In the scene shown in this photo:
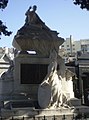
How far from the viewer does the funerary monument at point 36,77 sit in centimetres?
1488

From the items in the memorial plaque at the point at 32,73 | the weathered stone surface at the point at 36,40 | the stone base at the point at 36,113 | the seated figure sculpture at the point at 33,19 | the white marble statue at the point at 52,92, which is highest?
the seated figure sculpture at the point at 33,19

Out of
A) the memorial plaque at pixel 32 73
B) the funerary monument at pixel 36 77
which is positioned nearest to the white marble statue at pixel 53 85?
the funerary monument at pixel 36 77

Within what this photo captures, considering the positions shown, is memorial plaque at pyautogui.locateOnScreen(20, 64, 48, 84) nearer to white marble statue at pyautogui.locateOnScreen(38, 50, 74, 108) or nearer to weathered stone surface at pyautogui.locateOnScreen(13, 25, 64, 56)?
weathered stone surface at pyautogui.locateOnScreen(13, 25, 64, 56)

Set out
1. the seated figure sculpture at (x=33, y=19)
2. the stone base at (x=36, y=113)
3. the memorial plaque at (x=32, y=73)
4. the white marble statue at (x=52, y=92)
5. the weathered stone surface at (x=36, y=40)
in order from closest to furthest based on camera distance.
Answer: the stone base at (x=36, y=113), the white marble statue at (x=52, y=92), the memorial plaque at (x=32, y=73), the weathered stone surface at (x=36, y=40), the seated figure sculpture at (x=33, y=19)

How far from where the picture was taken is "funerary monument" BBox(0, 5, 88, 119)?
14.9 m

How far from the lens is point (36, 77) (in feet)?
55.4

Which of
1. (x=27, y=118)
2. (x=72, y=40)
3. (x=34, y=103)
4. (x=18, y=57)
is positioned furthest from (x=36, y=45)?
(x=72, y=40)

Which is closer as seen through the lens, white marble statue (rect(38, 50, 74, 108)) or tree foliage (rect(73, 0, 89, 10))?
white marble statue (rect(38, 50, 74, 108))

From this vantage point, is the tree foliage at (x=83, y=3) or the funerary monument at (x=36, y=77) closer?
the funerary monument at (x=36, y=77)

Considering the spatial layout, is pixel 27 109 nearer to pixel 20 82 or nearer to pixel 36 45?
pixel 20 82

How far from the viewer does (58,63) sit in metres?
17.3

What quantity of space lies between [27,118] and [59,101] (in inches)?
81.6

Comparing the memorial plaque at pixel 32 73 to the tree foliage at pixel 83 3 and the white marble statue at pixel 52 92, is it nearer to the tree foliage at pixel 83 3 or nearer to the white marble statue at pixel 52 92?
the white marble statue at pixel 52 92

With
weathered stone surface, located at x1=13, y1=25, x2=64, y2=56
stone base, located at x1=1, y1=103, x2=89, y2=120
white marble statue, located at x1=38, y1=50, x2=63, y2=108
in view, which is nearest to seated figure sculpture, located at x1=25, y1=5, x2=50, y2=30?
weathered stone surface, located at x1=13, y1=25, x2=64, y2=56
